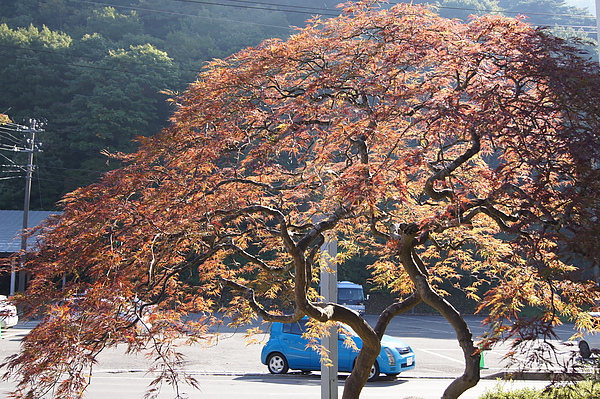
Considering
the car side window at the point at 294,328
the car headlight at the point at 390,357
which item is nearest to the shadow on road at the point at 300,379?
the car headlight at the point at 390,357

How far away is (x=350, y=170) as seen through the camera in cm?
396

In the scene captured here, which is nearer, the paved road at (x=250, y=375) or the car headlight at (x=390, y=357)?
the paved road at (x=250, y=375)

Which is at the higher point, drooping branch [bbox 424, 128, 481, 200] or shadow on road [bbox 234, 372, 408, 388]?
drooping branch [bbox 424, 128, 481, 200]

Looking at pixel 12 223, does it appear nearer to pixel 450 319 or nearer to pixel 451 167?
pixel 450 319

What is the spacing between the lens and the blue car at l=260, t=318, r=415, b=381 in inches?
442

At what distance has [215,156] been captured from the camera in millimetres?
4270

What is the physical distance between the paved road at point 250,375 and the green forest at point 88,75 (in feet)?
54.4

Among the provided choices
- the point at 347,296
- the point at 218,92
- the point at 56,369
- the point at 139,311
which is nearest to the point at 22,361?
the point at 56,369

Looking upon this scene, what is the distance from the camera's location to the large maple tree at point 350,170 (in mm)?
3363

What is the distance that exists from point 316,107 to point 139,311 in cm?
212

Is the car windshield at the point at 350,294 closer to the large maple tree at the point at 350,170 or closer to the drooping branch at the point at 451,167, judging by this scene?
the large maple tree at the point at 350,170

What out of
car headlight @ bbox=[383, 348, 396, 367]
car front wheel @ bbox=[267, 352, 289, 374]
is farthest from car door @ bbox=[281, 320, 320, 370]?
car headlight @ bbox=[383, 348, 396, 367]

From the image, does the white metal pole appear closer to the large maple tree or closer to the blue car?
the large maple tree

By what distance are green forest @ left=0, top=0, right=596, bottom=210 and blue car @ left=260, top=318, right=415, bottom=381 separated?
1979 centimetres
